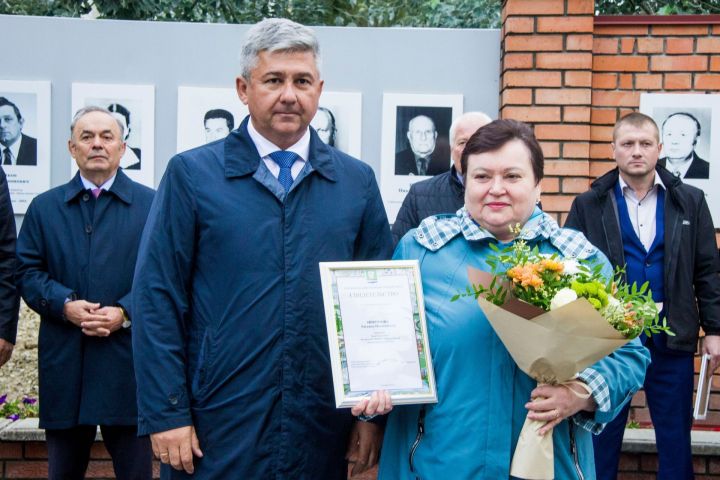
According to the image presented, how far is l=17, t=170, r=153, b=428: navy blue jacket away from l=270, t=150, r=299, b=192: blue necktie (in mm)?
1540

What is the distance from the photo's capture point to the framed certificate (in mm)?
2486

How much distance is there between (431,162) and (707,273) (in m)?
1.79

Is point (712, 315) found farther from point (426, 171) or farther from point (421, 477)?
point (421, 477)

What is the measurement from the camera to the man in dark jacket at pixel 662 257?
4602 mm

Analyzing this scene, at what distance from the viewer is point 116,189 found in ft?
13.8

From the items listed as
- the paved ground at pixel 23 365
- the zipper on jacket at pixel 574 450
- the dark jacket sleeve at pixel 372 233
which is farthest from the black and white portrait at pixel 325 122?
the zipper on jacket at pixel 574 450

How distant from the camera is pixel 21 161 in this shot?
18.5 ft

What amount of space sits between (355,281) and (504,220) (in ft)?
1.53

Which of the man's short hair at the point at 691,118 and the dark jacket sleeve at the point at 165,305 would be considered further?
the man's short hair at the point at 691,118

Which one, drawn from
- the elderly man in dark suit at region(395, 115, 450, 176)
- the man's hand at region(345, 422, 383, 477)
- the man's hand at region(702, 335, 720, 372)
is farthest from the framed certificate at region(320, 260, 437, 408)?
the elderly man in dark suit at region(395, 115, 450, 176)

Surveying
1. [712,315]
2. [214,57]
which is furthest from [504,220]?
[214,57]

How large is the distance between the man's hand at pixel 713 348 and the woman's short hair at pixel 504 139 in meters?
2.56

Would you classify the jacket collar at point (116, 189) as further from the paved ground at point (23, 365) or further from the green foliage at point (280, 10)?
the green foliage at point (280, 10)

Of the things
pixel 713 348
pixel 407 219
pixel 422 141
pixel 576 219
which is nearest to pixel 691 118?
pixel 576 219
